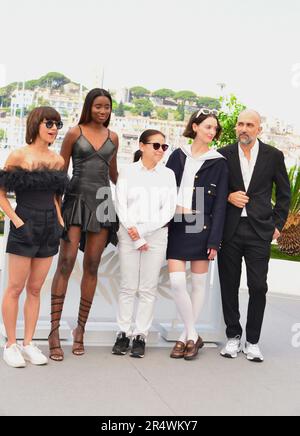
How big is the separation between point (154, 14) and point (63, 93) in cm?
1646

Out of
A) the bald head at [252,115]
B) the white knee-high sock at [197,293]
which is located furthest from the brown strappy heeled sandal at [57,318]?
the bald head at [252,115]

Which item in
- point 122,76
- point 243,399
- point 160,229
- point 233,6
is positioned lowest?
point 243,399

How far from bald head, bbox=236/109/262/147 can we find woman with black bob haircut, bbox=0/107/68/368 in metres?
1.22

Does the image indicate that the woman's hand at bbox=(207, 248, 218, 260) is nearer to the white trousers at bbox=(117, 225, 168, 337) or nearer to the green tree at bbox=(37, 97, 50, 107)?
the white trousers at bbox=(117, 225, 168, 337)

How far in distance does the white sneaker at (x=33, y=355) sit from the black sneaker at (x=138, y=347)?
603mm

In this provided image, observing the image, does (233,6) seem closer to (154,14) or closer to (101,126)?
(154,14)

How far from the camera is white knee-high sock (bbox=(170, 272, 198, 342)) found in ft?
13.9

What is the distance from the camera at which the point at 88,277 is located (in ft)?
13.6

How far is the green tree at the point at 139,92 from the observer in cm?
5862

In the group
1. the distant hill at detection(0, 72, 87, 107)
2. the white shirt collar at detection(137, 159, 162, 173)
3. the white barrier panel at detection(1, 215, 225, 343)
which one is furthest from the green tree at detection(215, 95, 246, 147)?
the distant hill at detection(0, 72, 87, 107)

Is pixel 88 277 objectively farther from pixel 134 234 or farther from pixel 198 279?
pixel 198 279

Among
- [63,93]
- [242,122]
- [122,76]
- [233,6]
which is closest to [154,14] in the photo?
[122,76]

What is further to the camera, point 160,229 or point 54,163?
point 160,229
